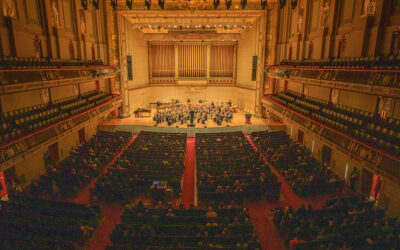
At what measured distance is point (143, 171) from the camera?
1228 cm

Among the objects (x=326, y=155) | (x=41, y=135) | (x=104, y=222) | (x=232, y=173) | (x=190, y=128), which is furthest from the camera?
(x=190, y=128)

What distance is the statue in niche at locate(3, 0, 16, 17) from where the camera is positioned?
1174 cm

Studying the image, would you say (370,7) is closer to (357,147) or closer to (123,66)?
(357,147)

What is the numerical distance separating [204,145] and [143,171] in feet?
17.5

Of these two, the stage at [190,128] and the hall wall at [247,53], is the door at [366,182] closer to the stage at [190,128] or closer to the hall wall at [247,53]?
the stage at [190,128]

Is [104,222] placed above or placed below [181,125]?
below

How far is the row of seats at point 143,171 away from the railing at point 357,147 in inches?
305

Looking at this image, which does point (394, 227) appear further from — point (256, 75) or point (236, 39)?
point (236, 39)

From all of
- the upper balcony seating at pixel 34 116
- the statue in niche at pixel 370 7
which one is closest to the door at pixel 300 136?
the statue in niche at pixel 370 7

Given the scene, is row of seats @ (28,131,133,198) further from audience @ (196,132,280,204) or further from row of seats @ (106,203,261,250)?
audience @ (196,132,280,204)

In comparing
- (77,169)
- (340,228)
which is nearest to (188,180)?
(77,169)

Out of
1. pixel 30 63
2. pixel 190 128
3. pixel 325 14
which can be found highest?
pixel 325 14

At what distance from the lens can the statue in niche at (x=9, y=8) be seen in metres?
11.7

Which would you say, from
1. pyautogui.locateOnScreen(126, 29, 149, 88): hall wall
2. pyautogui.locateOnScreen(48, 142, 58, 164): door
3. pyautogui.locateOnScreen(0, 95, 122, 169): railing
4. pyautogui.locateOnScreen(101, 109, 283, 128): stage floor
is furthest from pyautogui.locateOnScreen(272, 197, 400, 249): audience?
pyautogui.locateOnScreen(126, 29, 149, 88): hall wall
